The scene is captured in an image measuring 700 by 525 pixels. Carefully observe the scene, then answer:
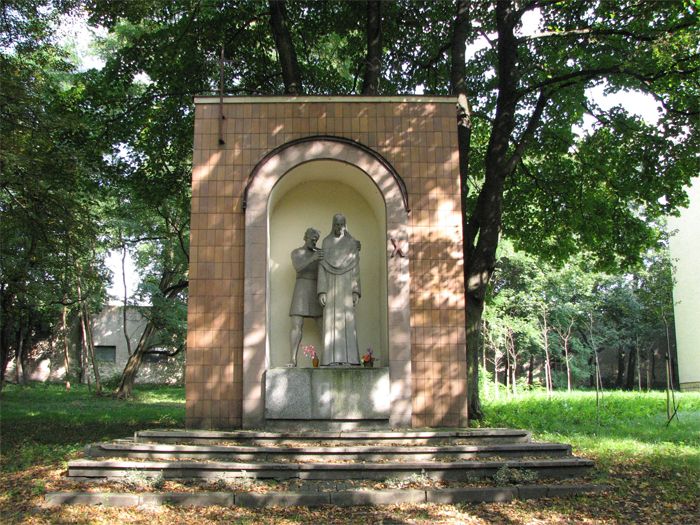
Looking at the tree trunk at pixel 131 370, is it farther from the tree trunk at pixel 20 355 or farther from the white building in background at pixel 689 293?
the white building in background at pixel 689 293

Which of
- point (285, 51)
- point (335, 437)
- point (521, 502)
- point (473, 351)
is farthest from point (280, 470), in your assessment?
point (285, 51)

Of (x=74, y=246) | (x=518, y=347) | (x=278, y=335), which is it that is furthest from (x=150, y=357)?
(x=278, y=335)

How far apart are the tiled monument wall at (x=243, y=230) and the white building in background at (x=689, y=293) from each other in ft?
71.4

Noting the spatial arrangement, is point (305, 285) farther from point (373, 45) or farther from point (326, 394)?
point (373, 45)

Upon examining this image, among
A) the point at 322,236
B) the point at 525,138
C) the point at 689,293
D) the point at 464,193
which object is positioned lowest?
the point at 322,236

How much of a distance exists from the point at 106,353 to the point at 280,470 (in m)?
30.3

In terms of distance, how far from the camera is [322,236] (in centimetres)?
1110

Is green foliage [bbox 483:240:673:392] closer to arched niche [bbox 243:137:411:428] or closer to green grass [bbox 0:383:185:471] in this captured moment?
green grass [bbox 0:383:185:471]

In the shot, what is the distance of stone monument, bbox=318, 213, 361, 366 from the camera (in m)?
10.0

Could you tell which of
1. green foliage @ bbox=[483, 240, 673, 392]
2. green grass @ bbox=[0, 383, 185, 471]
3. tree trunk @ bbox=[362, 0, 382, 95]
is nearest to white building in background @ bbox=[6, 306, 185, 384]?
green grass @ bbox=[0, 383, 185, 471]

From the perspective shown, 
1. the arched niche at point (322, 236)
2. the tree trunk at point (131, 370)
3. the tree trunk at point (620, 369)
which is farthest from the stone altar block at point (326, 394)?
the tree trunk at point (620, 369)

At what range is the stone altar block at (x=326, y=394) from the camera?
9219 millimetres

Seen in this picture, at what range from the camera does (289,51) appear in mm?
13555

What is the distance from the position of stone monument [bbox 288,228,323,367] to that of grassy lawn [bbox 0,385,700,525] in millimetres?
3595
